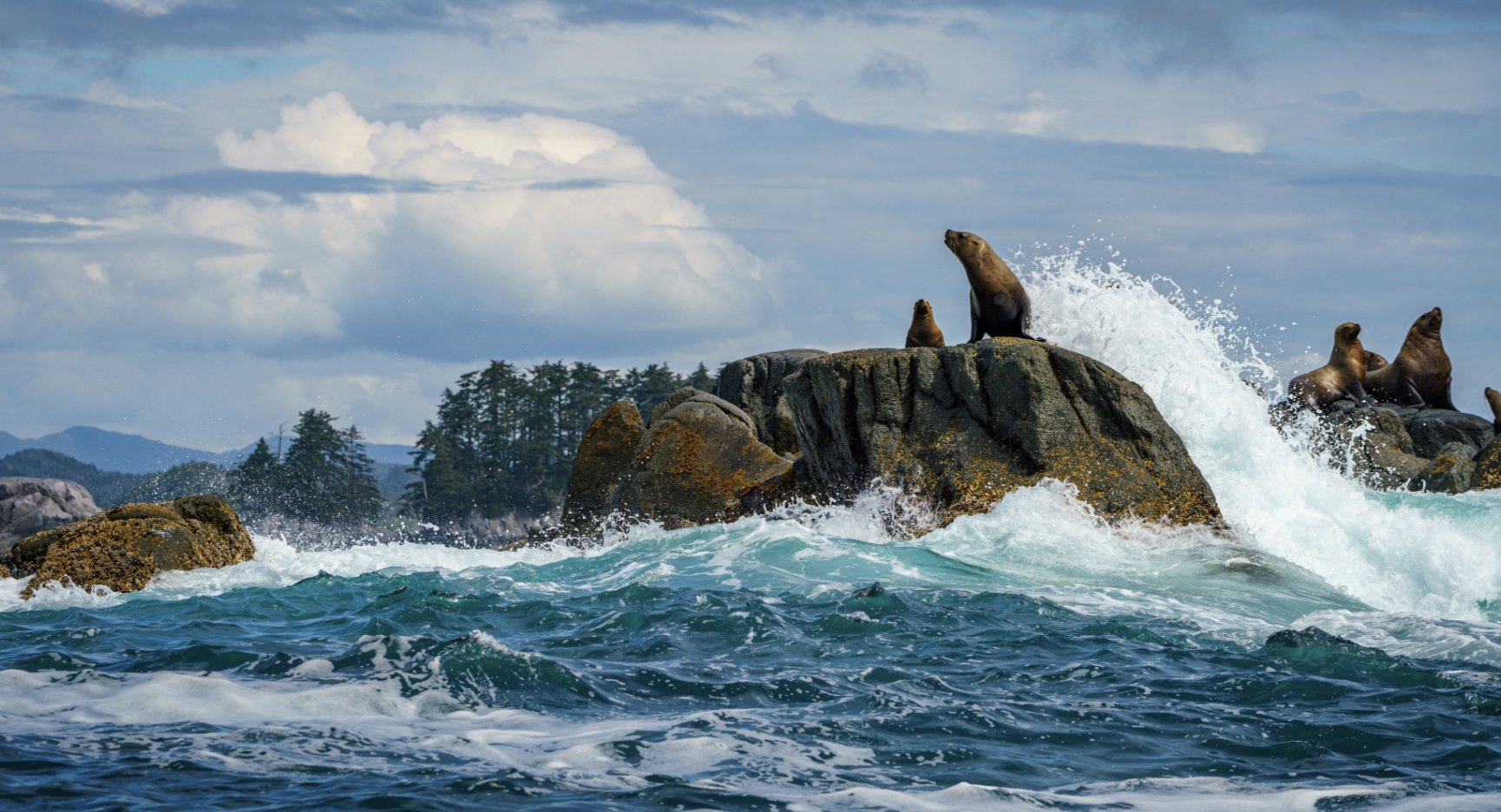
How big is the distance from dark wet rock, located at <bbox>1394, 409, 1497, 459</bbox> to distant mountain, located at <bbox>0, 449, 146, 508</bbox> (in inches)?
4575

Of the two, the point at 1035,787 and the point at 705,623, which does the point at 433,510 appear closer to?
the point at 705,623

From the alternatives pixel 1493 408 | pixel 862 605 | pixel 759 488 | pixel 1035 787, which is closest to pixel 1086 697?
pixel 1035 787

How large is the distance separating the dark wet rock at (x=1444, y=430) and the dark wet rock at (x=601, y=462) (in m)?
15.0

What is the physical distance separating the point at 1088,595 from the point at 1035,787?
449 cm

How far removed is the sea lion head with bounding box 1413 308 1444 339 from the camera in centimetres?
2356

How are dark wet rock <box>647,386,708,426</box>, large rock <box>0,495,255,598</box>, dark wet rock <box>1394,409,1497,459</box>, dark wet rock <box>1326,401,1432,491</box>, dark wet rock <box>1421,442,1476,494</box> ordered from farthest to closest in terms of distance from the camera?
dark wet rock <box>1394,409,1497,459</box> → dark wet rock <box>1326,401,1432,491</box> → dark wet rock <box>647,386,708,426</box> → dark wet rock <box>1421,442,1476,494</box> → large rock <box>0,495,255,598</box>

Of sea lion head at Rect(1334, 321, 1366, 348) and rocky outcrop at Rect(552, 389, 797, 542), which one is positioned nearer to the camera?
rocky outcrop at Rect(552, 389, 797, 542)

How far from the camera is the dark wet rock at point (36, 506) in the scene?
1508 inches

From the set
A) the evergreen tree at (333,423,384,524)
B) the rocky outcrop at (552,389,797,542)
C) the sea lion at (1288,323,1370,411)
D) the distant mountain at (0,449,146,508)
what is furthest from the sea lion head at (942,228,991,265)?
the distant mountain at (0,449,146,508)

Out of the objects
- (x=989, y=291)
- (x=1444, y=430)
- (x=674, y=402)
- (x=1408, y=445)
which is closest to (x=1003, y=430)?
(x=989, y=291)

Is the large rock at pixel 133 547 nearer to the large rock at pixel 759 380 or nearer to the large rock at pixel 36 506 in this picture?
the large rock at pixel 759 380

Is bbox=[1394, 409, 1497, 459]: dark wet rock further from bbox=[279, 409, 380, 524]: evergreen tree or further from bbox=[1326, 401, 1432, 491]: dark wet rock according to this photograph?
bbox=[279, 409, 380, 524]: evergreen tree

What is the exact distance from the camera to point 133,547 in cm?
1108

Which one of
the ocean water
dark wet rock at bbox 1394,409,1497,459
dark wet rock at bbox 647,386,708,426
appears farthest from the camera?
dark wet rock at bbox 1394,409,1497,459
